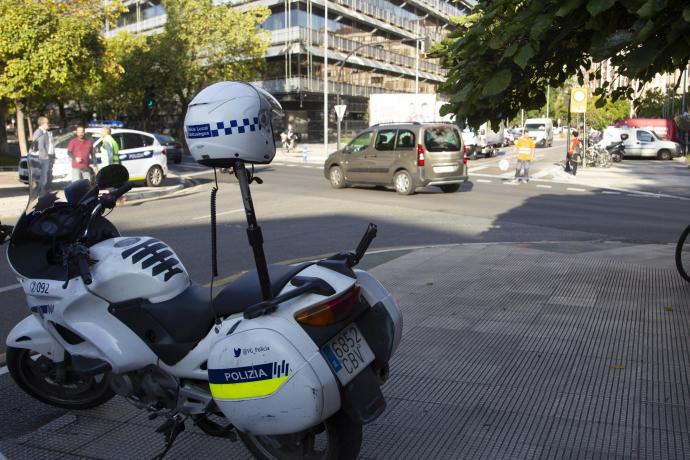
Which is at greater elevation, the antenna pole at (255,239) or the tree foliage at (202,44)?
the tree foliage at (202,44)

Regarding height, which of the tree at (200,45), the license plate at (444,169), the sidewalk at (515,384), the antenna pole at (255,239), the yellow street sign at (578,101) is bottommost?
the sidewalk at (515,384)

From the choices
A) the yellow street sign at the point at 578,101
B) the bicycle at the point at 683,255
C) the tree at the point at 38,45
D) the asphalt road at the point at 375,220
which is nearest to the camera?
the bicycle at the point at 683,255

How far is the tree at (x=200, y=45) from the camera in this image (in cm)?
4372

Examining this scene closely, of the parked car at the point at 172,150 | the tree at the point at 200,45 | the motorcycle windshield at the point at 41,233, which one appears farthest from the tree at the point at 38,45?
the tree at the point at 200,45

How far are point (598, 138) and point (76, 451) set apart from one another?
36603mm

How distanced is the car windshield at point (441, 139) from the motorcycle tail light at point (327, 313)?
14480 millimetres

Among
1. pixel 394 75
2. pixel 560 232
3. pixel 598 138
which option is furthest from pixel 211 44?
pixel 560 232

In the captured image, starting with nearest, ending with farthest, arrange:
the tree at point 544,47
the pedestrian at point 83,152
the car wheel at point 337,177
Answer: the tree at point 544,47
the pedestrian at point 83,152
the car wheel at point 337,177

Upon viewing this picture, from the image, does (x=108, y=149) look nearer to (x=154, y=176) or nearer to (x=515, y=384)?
(x=154, y=176)

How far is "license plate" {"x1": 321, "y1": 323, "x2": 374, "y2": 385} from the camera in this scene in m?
2.79

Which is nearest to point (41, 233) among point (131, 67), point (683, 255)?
point (683, 255)

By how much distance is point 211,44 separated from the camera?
44.2 m

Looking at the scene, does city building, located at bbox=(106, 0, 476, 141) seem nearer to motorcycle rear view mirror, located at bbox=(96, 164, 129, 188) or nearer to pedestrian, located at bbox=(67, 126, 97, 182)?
pedestrian, located at bbox=(67, 126, 97, 182)

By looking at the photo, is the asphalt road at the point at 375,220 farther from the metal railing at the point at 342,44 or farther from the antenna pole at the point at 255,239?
the metal railing at the point at 342,44
